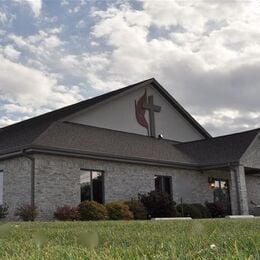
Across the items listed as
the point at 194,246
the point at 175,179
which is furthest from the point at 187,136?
the point at 194,246

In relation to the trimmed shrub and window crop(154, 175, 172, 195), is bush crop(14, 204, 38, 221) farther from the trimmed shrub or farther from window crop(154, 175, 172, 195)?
window crop(154, 175, 172, 195)

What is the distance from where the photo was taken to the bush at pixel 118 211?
19.1 meters

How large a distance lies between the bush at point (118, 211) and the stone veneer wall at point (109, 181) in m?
1.37

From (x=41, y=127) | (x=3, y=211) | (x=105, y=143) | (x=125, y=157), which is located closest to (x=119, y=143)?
(x=105, y=143)

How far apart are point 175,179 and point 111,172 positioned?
4397 millimetres

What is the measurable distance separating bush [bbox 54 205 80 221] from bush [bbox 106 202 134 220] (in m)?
1.48

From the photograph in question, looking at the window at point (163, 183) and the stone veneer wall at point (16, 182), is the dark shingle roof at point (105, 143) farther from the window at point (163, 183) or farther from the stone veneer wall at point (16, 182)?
the stone veneer wall at point (16, 182)

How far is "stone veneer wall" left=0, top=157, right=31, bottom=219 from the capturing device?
18.9 meters

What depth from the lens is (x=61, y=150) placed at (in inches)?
746

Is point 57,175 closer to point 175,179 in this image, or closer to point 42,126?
point 42,126

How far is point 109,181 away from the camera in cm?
2109

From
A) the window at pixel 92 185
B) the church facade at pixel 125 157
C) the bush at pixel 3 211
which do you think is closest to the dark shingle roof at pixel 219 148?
the church facade at pixel 125 157

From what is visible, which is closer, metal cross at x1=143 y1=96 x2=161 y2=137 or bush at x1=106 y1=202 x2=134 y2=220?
bush at x1=106 y1=202 x2=134 y2=220

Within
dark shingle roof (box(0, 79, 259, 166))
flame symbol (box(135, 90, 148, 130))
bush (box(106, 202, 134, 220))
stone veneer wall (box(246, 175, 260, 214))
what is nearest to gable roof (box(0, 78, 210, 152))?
dark shingle roof (box(0, 79, 259, 166))
